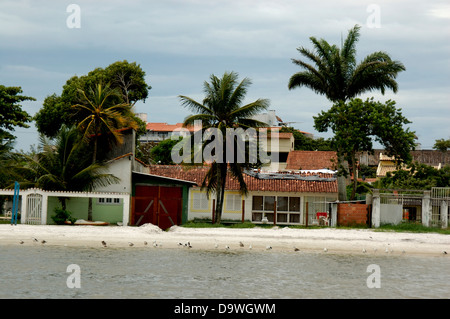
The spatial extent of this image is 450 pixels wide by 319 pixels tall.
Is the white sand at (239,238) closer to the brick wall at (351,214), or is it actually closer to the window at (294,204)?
the brick wall at (351,214)

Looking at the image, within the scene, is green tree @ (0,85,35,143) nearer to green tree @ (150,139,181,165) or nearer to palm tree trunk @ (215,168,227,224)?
palm tree trunk @ (215,168,227,224)

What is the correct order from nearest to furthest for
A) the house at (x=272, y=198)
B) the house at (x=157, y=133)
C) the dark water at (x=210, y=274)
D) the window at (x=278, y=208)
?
the dark water at (x=210, y=274)
the house at (x=272, y=198)
the window at (x=278, y=208)
the house at (x=157, y=133)

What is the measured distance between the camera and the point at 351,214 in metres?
32.7

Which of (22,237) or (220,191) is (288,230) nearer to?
(220,191)

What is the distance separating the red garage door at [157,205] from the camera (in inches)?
1361

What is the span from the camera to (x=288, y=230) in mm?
31078

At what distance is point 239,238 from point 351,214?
277 inches

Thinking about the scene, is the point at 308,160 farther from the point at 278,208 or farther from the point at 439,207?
the point at 439,207

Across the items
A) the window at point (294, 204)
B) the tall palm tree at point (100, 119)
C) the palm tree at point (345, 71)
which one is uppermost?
the palm tree at point (345, 71)

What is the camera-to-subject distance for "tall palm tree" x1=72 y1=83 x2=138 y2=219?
3362 centimetres

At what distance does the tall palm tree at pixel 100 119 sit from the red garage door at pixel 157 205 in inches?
113

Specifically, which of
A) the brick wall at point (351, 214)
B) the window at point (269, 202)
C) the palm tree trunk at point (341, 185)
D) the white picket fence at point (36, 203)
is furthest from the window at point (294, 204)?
the white picket fence at point (36, 203)

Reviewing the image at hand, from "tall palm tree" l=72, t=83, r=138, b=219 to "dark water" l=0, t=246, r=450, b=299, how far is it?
363 inches
